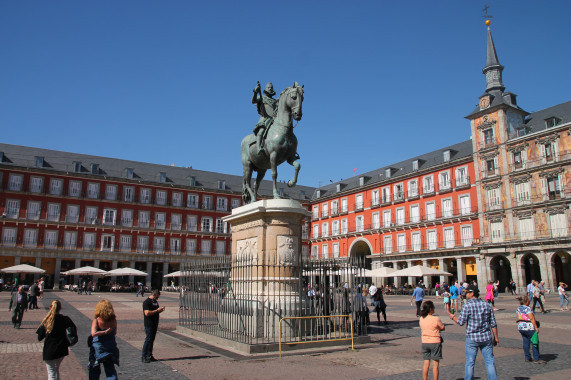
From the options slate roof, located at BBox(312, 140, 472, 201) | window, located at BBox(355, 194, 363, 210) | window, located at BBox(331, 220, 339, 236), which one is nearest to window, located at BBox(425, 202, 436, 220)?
slate roof, located at BBox(312, 140, 472, 201)

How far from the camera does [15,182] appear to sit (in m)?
44.8

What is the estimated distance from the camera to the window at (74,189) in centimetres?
4716

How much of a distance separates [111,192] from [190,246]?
10.7 m

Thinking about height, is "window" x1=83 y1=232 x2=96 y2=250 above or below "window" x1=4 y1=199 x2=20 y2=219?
below

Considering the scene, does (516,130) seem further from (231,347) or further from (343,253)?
(231,347)

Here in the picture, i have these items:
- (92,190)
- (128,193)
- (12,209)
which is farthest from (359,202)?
(12,209)

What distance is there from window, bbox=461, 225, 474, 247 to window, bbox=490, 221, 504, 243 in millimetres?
2184

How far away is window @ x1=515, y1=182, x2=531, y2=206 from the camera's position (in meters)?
35.9

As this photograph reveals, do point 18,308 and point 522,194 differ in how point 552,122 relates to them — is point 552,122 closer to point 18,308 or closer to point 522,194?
point 522,194

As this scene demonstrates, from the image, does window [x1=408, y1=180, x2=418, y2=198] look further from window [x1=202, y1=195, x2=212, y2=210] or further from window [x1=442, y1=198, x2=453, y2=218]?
window [x1=202, y1=195, x2=212, y2=210]

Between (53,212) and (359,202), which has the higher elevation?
(359,202)

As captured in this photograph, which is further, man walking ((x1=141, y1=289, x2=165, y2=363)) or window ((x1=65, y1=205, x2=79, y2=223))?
window ((x1=65, y1=205, x2=79, y2=223))

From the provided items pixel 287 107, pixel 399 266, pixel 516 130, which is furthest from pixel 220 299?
pixel 399 266

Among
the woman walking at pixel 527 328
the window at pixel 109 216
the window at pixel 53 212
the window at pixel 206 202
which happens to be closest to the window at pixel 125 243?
the window at pixel 109 216
